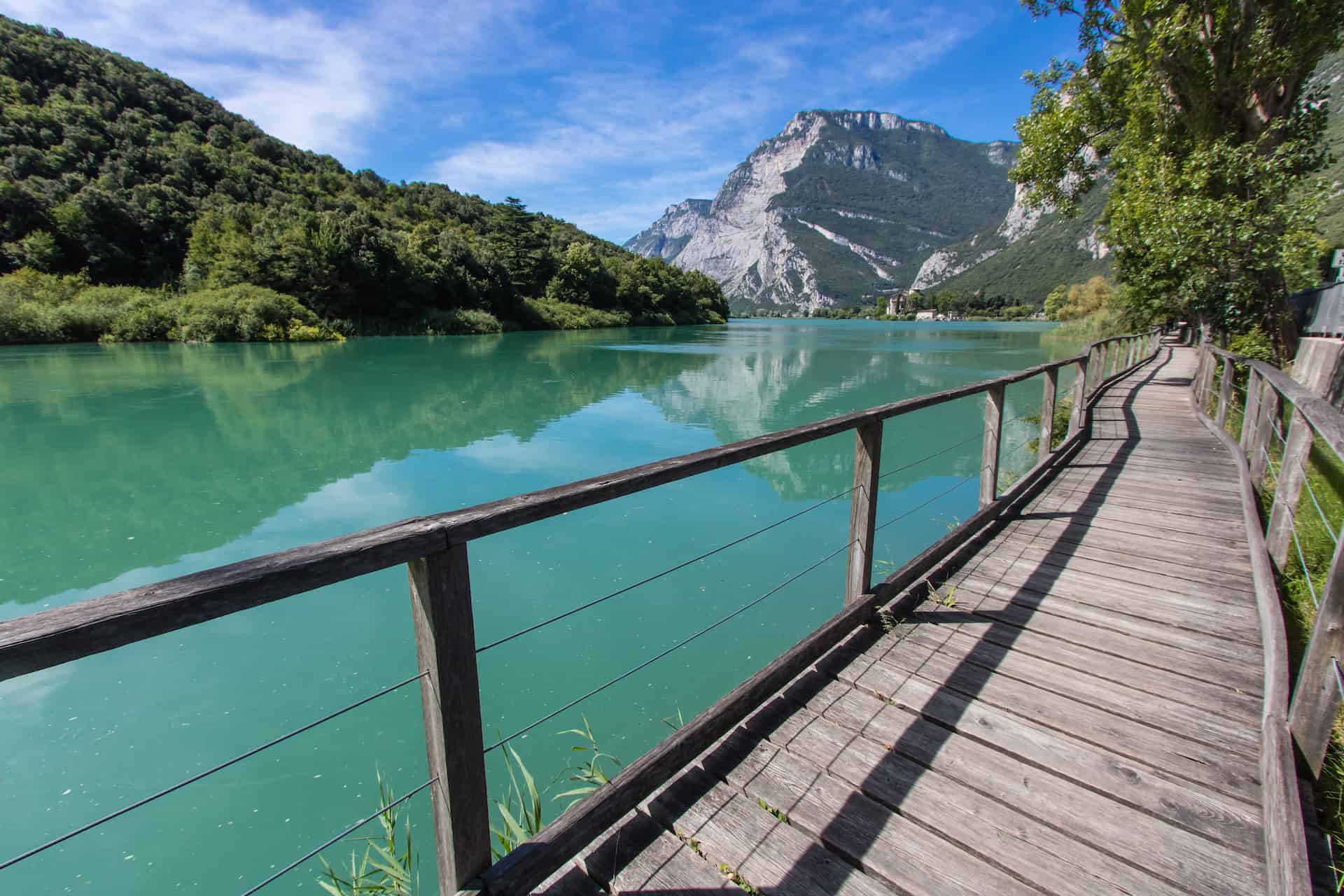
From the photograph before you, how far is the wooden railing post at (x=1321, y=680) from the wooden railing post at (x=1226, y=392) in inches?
226

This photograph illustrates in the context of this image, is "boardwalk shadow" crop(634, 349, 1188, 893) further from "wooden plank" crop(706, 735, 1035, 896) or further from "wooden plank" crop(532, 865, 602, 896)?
"wooden plank" crop(532, 865, 602, 896)

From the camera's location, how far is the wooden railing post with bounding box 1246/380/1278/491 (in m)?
4.04

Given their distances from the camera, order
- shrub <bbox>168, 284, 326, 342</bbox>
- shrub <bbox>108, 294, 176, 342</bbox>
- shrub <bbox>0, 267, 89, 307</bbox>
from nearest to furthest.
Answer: shrub <bbox>0, 267, 89, 307</bbox> → shrub <bbox>108, 294, 176, 342</bbox> → shrub <bbox>168, 284, 326, 342</bbox>

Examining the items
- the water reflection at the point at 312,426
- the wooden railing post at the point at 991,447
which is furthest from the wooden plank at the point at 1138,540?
the water reflection at the point at 312,426

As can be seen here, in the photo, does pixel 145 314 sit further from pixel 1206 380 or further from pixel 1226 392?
pixel 1206 380

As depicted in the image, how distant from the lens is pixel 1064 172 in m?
12.6

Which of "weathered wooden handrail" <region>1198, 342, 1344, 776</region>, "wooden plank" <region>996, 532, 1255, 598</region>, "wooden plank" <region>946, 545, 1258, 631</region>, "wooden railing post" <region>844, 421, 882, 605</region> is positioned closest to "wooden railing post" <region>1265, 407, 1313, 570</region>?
"weathered wooden handrail" <region>1198, 342, 1344, 776</region>

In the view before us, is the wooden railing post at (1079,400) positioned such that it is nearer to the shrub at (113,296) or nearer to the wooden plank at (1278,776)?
the wooden plank at (1278,776)

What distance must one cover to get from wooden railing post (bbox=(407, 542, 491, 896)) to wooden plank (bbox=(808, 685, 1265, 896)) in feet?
4.43

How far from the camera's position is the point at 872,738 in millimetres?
2094

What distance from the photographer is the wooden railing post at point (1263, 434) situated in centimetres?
404

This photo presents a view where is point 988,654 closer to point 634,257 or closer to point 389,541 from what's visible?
point 389,541

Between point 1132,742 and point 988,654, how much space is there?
62 cm

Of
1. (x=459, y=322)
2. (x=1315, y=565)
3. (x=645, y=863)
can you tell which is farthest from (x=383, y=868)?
(x=459, y=322)
